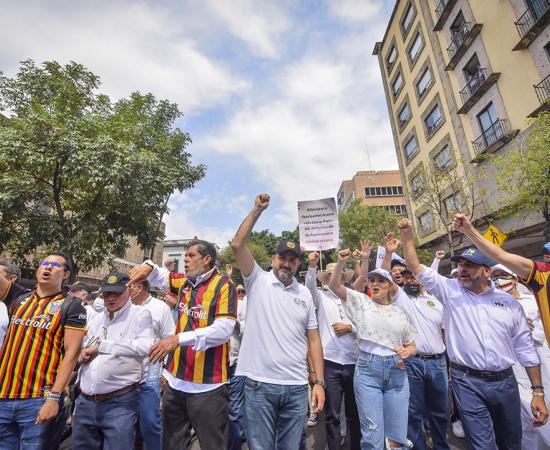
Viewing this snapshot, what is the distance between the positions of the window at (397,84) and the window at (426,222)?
10989 millimetres

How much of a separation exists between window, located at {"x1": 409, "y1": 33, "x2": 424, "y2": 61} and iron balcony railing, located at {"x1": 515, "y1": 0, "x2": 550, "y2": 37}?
8931 millimetres

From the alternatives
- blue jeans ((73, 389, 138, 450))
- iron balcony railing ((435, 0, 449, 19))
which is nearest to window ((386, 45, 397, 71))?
iron balcony railing ((435, 0, 449, 19))

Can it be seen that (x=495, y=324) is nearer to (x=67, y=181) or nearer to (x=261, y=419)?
(x=261, y=419)

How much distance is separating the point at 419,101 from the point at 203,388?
25078mm

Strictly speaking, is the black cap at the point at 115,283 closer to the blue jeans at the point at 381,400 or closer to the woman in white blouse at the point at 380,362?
the woman in white blouse at the point at 380,362

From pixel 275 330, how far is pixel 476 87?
19765 millimetres

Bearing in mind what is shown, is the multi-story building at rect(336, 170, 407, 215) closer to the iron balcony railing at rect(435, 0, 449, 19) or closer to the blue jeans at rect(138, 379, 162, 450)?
the iron balcony railing at rect(435, 0, 449, 19)

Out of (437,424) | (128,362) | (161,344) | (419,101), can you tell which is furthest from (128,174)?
(419,101)

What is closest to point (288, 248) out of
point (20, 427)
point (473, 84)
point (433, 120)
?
point (20, 427)

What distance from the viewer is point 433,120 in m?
21.1

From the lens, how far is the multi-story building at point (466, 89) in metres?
13.4

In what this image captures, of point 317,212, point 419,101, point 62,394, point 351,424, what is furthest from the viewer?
point 419,101

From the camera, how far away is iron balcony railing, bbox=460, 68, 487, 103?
16.2 m

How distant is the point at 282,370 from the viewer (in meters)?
2.62
